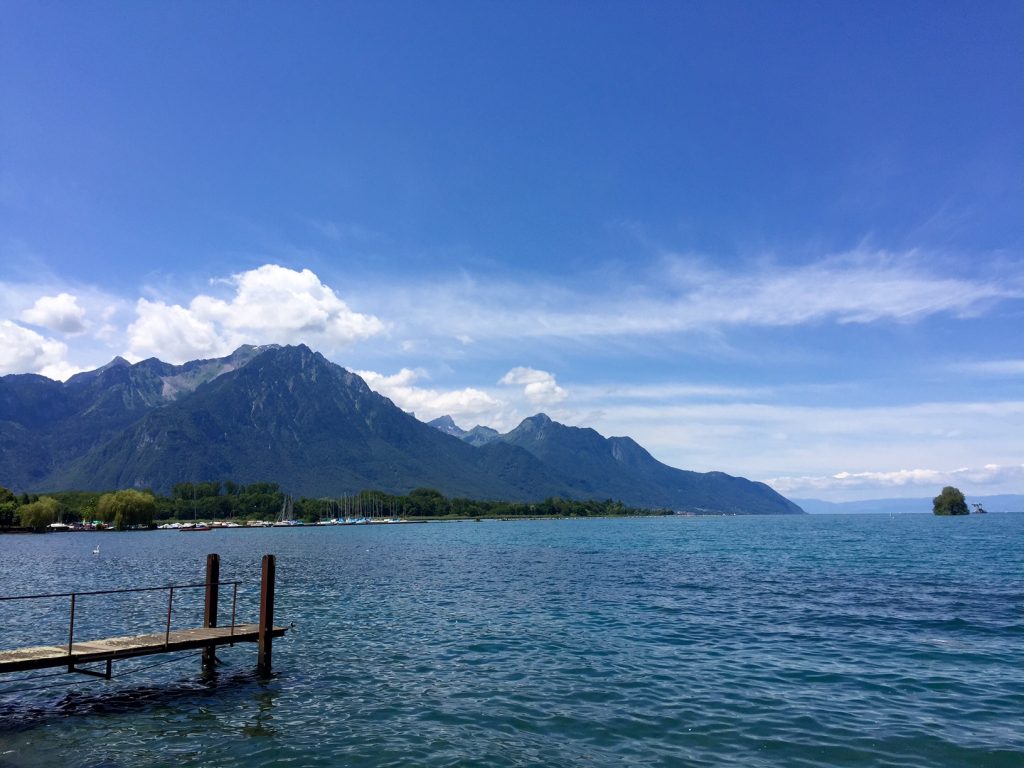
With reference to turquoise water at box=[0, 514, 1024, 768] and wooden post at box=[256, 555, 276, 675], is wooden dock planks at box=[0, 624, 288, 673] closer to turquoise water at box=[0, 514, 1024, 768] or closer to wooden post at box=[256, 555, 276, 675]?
wooden post at box=[256, 555, 276, 675]

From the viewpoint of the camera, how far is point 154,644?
92.7 ft

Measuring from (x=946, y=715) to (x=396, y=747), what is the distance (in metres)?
18.3

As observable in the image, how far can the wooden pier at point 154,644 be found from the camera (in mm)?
25609

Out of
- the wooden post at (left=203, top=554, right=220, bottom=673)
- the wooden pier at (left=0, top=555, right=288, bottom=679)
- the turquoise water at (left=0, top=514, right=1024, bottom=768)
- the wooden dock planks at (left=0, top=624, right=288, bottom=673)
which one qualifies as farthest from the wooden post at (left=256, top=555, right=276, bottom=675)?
the wooden post at (left=203, top=554, right=220, bottom=673)

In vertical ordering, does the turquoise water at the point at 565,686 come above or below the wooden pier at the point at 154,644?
below

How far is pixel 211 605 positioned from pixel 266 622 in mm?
4750

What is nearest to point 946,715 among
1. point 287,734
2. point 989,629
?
point 989,629

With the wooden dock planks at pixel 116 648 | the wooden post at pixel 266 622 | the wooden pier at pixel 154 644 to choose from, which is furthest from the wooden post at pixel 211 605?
the wooden post at pixel 266 622

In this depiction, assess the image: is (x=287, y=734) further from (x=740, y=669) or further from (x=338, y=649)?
(x=740, y=669)

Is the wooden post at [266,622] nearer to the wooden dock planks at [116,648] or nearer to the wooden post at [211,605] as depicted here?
the wooden dock planks at [116,648]

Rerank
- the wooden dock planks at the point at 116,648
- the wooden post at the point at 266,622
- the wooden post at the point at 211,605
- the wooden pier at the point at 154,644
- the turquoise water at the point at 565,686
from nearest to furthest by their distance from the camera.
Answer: the turquoise water at the point at 565,686, the wooden dock planks at the point at 116,648, the wooden pier at the point at 154,644, the wooden post at the point at 266,622, the wooden post at the point at 211,605

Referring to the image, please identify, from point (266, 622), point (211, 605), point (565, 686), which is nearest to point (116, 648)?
point (266, 622)

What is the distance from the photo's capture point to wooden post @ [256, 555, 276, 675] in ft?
99.7

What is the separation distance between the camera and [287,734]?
22.4m
